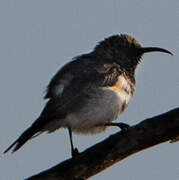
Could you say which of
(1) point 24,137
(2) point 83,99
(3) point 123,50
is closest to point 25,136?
(1) point 24,137

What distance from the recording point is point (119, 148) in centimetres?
629

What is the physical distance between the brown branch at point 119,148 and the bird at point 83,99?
97 cm

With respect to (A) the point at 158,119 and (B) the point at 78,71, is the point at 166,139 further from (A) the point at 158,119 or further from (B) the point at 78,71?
(B) the point at 78,71

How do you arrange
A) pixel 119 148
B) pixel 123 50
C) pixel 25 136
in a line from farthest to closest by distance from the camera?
pixel 123 50, pixel 25 136, pixel 119 148

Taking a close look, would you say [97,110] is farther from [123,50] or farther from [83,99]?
[123,50]

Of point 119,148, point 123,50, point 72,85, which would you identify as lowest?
point 119,148

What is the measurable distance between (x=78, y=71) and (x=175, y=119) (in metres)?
2.68

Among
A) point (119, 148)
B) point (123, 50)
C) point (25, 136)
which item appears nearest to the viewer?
point (119, 148)

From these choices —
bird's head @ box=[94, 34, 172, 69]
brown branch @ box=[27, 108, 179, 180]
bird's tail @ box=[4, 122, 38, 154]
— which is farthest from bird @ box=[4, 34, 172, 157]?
brown branch @ box=[27, 108, 179, 180]

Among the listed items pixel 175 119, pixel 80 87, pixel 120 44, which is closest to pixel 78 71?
pixel 80 87

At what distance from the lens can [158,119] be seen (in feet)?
20.7

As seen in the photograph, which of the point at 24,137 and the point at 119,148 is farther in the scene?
the point at 24,137

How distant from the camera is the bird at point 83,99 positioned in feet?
25.7

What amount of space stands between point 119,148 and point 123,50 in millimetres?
3924
